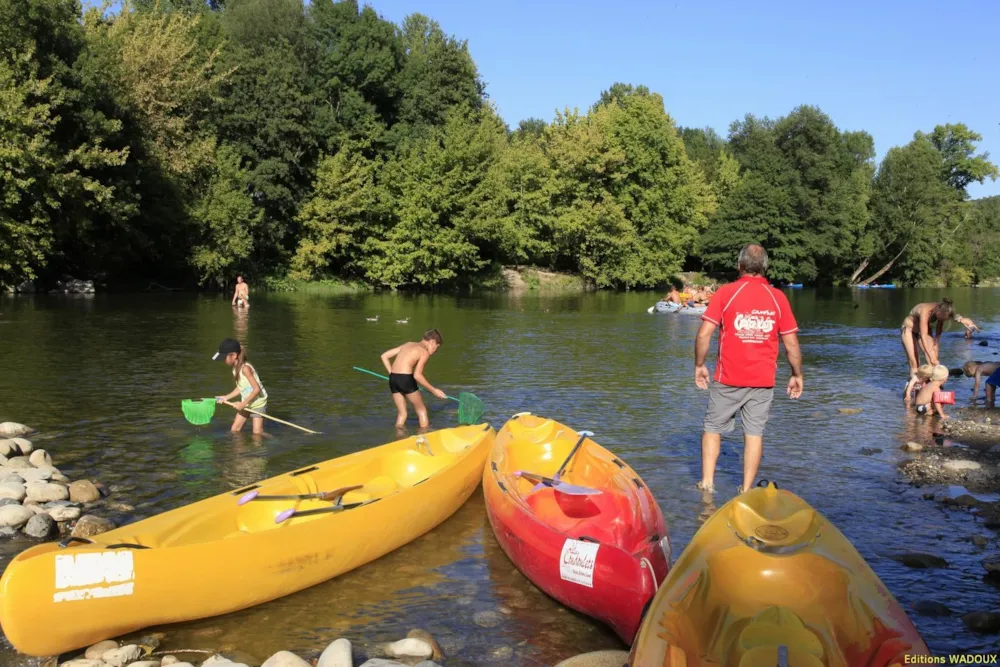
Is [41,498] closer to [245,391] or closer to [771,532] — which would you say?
[245,391]

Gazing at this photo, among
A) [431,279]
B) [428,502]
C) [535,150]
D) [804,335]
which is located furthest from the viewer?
[535,150]

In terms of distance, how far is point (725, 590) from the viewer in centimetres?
412

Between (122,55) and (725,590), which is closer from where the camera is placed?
(725,590)

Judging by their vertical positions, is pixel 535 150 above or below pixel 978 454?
above

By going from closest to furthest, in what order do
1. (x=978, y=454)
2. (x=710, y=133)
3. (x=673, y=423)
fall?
(x=978, y=454) < (x=673, y=423) < (x=710, y=133)

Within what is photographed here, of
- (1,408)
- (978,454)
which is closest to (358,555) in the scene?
(978,454)

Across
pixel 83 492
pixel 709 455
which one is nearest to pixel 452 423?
pixel 709 455

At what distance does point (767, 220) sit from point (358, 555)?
62756 mm

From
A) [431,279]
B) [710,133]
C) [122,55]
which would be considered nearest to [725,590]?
[122,55]

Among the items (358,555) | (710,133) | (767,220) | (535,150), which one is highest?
(710,133)

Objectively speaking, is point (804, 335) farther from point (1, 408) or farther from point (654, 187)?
point (654, 187)

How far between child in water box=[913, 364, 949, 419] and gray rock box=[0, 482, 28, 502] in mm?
12094

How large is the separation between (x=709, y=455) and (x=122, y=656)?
5329 mm

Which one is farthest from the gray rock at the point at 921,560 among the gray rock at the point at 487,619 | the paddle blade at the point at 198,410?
the paddle blade at the point at 198,410
